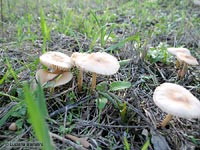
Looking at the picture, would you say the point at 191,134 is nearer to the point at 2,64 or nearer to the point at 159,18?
the point at 2,64

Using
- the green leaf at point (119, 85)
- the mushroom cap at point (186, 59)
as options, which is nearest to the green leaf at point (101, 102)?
the green leaf at point (119, 85)

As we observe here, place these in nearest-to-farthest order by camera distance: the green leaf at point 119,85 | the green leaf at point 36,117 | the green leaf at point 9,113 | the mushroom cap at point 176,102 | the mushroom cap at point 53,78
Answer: the green leaf at point 36,117, the mushroom cap at point 176,102, the green leaf at point 9,113, the mushroom cap at point 53,78, the green leaf at point 119,85

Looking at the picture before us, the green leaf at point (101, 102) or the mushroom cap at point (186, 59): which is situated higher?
the mushroom cap at point (186, 59)

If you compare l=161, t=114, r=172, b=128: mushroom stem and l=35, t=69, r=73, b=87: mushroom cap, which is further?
l=35, t=69, r=73, b=87: mushroom cap

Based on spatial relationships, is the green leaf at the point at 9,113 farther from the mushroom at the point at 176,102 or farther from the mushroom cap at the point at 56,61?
the mushroom at the point at 176,102

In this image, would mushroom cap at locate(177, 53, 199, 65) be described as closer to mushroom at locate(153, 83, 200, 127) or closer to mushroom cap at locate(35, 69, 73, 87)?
mushroom at locate(153, 83, 200, 127)

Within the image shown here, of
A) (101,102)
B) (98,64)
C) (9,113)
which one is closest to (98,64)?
(98,64)

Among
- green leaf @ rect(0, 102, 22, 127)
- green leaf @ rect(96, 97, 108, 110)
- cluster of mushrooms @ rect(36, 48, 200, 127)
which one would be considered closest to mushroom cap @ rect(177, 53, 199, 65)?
cluster of mushrooms @ rect(36, 48, 200, 127)
